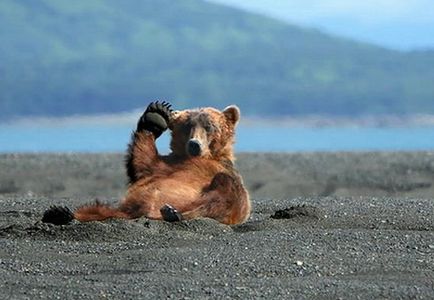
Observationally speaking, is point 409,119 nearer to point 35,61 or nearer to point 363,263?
point 35,61

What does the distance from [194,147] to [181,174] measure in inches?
6.0

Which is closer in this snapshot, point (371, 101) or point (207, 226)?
point (207, 226)

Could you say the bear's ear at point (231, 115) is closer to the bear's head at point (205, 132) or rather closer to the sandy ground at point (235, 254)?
the bear's head at point (205, 132)

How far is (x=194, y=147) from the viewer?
805 cm

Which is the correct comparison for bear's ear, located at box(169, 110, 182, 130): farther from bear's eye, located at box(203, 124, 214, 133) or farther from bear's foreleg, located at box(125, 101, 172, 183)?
bear's eye, located at box(203, 124, 214, 133)

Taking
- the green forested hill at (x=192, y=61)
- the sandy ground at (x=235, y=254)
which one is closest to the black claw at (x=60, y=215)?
the sandy ground at (x=235, y=254)

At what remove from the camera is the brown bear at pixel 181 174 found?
305 inches

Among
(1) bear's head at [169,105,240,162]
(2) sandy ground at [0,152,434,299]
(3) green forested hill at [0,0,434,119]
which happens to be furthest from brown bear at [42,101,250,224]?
(3) green forested hill at [0,0,434,119]

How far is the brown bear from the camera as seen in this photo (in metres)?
7.75

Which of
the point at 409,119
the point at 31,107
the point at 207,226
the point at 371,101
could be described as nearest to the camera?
the point at 207,226

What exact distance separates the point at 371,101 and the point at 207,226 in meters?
32.0

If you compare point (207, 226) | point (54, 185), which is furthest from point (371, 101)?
point (207, 226)

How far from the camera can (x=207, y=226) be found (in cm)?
747

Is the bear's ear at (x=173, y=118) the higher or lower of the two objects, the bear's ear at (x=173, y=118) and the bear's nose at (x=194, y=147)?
the higher
